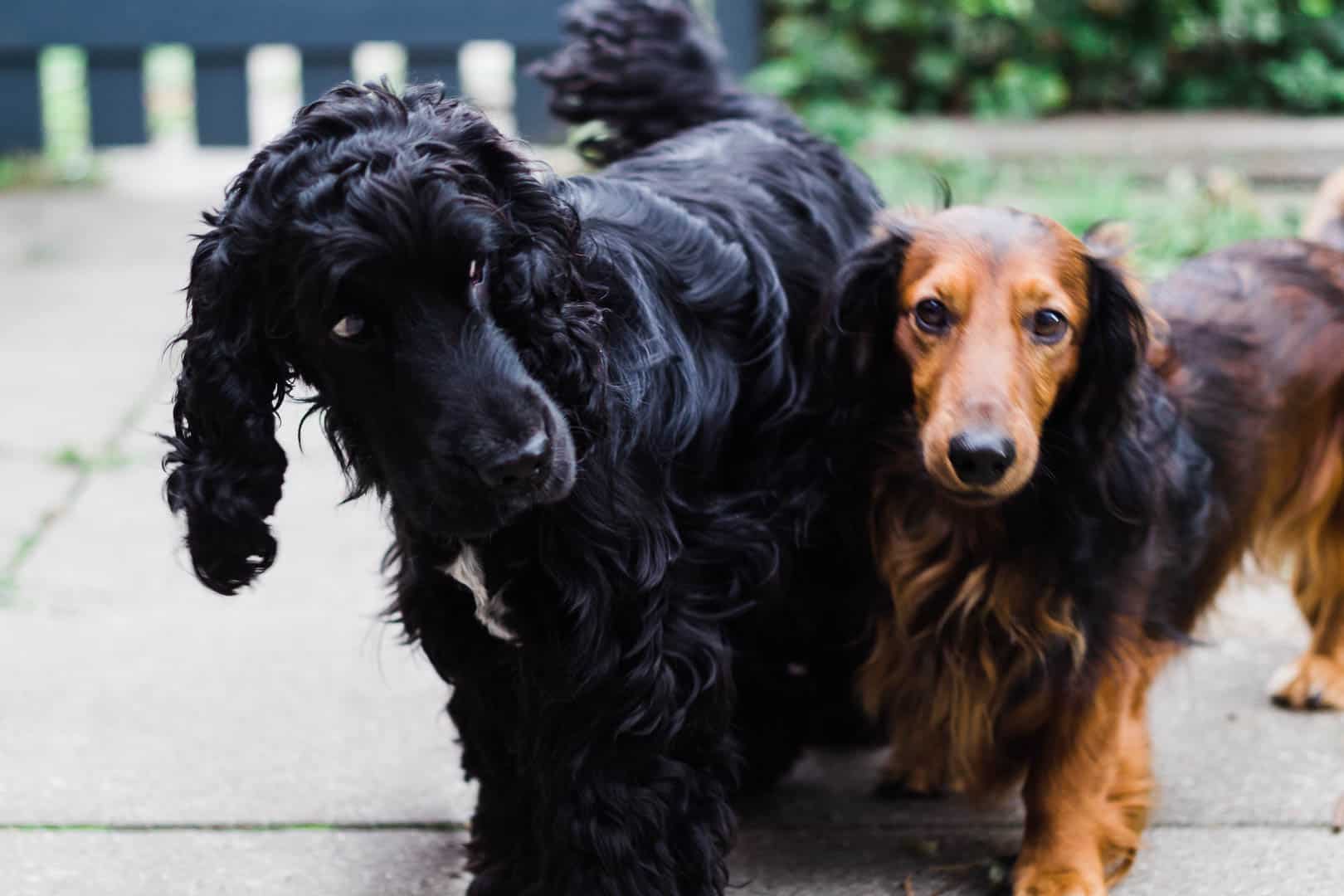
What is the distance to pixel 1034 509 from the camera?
114 inches

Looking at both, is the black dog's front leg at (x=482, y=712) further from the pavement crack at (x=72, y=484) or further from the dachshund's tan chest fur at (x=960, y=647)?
the pavement crack at (x=72, y=484)

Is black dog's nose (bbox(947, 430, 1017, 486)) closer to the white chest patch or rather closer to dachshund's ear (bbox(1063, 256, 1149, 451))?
dachshund's ear (bbox(1063, 256, 1149, 451))

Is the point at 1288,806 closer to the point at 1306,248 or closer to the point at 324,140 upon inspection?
the point at 1306,248

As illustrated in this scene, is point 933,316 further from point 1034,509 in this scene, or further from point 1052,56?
point 1052,56

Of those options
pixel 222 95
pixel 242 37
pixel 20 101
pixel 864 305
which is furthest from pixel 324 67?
pixel 864 305

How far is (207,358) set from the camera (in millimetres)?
2395

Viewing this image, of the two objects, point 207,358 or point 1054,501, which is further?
point 1054,501

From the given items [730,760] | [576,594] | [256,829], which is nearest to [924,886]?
[730,760]

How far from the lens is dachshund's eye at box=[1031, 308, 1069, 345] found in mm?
2787

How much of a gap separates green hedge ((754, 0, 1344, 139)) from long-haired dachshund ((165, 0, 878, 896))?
4.46 meters

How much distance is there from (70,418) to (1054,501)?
3485 millimetres

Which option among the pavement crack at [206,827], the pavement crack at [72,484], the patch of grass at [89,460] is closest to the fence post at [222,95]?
the pavement crack at [72,484]

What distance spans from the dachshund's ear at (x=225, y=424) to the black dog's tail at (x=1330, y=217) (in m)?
2.43

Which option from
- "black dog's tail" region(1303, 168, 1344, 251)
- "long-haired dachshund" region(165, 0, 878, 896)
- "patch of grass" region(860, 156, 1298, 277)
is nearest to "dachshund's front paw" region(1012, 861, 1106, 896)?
"long-haired dachshund" region(165, 0, 878, 896)
